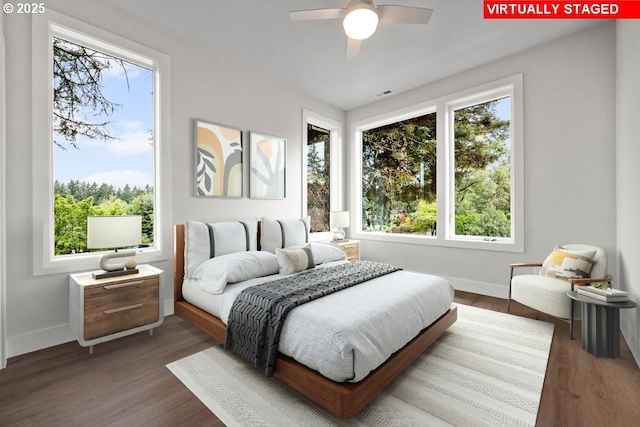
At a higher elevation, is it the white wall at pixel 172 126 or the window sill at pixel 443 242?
the white wall at pixel 172 126

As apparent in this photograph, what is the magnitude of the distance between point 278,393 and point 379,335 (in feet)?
2.48

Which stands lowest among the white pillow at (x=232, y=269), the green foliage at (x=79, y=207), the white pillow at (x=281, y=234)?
the white pillow at (x=232, y=269)

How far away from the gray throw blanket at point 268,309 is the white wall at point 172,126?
153cm

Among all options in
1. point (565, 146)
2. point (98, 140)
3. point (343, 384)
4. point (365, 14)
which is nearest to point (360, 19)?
point (365, 14)

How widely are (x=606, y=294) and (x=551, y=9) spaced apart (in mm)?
2754

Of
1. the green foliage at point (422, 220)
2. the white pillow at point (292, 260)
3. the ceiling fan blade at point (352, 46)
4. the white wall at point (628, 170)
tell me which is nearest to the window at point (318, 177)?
the green foliage at point (422, 220)

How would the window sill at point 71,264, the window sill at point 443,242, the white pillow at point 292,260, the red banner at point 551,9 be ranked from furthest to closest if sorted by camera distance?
the window sill at point 443,242
the white pillow at point 292,260
the red banner at point 551,9
the window sill at point 71,264

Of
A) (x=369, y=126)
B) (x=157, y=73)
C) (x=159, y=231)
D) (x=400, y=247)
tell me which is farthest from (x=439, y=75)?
(x=159, y=231)

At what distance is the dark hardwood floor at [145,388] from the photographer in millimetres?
1670

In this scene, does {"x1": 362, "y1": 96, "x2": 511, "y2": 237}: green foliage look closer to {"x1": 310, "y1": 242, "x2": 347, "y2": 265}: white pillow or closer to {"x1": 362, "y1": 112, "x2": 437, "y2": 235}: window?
{"x1": 362, "y1": 112, "x2": 437, "y2": 235}: window

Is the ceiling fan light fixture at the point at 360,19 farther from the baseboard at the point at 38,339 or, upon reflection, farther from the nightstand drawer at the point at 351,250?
the baseboard at the point at 38,339

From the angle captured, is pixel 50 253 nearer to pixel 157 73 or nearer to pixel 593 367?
pixel 157 73

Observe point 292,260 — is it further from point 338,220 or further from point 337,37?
point 337,37

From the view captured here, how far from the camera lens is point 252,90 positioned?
408cm
